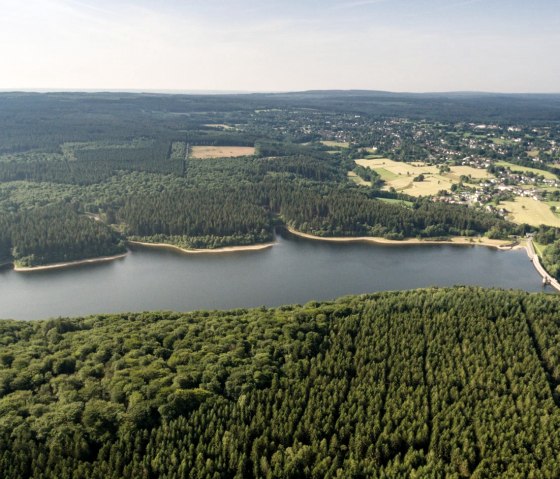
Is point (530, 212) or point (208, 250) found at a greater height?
point (530, 212)

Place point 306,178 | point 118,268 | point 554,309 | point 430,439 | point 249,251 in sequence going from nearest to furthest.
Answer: point 430,439, point 554,309, point 118,268, point 249,251, point 306,178

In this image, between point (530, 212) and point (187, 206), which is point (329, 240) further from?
point (530, 212)

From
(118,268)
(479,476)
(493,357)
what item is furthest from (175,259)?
(479,476)

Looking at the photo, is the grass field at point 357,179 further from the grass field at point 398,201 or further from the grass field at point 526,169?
the grass field at point 526,169

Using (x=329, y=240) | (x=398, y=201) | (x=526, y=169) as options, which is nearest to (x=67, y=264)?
(x=329, y=240)

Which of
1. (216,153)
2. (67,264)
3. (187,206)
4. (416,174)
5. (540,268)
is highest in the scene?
(216,153)

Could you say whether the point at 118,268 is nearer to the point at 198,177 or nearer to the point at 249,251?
the point at 249,251

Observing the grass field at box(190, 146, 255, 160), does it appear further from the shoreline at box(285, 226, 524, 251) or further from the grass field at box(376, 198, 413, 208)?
the shoreline at box(285, 226, 524, 251)
